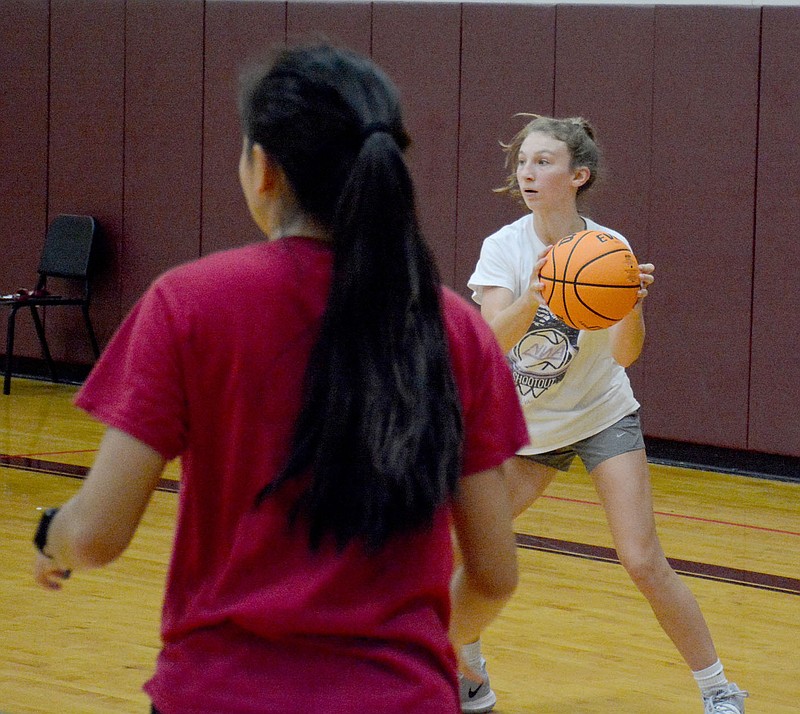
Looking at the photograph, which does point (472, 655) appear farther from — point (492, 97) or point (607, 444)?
point (492, 97)

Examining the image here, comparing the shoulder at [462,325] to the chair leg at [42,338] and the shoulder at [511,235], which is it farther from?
the chair leg at [42,338]

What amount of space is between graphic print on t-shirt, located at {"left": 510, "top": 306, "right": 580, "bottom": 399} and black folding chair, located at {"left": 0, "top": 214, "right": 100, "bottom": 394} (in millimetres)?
6318

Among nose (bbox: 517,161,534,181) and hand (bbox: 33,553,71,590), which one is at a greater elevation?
nose (bbox: 517,161,534,181)

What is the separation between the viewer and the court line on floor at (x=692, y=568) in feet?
16.2

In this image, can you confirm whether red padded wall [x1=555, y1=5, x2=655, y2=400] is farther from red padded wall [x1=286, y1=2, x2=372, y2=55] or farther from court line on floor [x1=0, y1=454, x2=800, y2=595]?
court line on floor [x1=0, y1=454, x2=800, y2=595]

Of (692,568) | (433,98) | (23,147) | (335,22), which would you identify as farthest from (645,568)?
(23,147)

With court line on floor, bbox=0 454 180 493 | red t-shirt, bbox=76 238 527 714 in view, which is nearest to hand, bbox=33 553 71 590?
red t-shirt, bbox=76 238 527 714

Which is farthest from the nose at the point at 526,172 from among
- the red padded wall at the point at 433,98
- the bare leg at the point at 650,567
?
the red padded wall at the point at 433,98

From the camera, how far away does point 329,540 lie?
136 cm

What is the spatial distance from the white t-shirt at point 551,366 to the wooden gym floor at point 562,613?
0.74 meters

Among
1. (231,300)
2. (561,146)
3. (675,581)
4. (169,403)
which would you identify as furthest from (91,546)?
(561,146)

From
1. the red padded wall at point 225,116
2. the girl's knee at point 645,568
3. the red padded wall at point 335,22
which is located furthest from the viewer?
the red padded wall at point 225,116

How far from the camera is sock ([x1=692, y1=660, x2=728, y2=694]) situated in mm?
3404

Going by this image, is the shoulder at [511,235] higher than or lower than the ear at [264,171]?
lower
